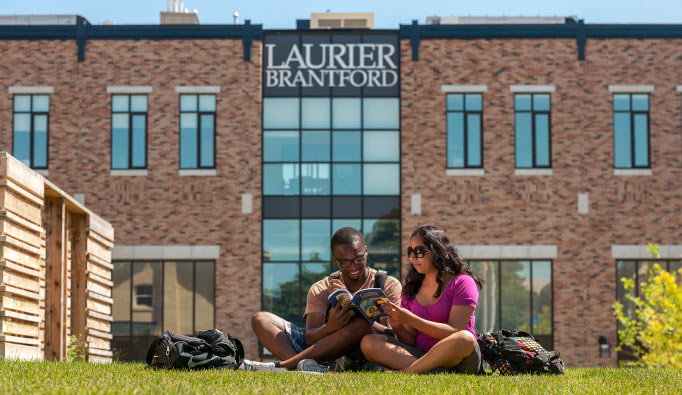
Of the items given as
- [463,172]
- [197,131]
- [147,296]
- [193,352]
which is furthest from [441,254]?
[197,131]

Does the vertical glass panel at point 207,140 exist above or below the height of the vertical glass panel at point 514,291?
above

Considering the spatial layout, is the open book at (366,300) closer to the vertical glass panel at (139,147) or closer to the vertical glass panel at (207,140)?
the vertical glass panel at (207,140)

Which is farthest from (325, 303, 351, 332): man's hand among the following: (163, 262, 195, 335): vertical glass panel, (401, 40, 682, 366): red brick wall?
(163, 262, 195, 335): vertical glass panel

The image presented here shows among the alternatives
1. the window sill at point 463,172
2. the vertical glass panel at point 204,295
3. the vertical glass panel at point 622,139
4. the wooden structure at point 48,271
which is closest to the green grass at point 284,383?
the wooden structure at point 48,271

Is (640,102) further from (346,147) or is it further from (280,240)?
(280,240)

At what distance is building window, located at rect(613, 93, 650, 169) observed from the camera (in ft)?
91.9

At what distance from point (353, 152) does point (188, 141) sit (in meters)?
4.66

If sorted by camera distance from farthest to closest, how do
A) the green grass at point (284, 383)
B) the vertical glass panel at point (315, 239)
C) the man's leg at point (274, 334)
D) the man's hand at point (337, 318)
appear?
1. the vertical glass panel at point (315, 239)
2. the man's leg at point (274, 334)
3. the man's hand at point (337, 318)
4. the green grass at point (284, 383)

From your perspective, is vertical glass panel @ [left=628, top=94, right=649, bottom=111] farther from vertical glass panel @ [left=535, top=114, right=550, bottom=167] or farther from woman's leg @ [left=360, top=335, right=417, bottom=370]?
woman's leg @ [left=360, top=335, right=417, bottom=370]

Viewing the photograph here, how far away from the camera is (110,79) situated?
28.1 m

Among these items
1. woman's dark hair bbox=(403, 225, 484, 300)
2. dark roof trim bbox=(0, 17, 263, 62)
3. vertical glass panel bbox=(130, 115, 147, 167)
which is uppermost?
dark roof trim bbox=(0, 17, 263, 62)

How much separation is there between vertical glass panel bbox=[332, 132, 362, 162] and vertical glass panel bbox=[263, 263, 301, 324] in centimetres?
334

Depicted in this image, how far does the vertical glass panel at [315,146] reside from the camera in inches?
1101

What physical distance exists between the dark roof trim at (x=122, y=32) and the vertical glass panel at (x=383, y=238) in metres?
6.26
